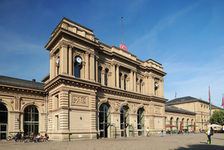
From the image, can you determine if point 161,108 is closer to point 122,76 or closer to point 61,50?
point 122,76

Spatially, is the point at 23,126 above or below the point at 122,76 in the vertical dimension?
below

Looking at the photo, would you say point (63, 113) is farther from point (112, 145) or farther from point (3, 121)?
point (3, 121)

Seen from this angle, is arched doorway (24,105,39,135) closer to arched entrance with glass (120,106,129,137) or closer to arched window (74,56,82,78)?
arched window (74,56,82,78)

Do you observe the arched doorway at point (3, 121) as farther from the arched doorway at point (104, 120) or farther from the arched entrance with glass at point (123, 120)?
the arched entrance with glass at point (123, 120)

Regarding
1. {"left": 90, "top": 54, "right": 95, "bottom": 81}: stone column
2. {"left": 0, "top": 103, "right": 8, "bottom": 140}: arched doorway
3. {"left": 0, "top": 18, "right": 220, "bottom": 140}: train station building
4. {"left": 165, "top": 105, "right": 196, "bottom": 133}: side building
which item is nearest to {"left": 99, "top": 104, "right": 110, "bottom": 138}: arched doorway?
{"left": 0, "top": 18, "right": 220, "bottom": 140}: train station building

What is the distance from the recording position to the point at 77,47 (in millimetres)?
31625

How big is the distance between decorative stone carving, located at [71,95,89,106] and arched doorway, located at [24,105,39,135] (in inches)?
361

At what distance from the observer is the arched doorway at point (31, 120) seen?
32.4m

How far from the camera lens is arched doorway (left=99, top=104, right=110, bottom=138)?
113 feet

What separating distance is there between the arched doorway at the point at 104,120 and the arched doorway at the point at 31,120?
10.8m

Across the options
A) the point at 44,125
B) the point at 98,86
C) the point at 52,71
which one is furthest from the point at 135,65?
the point at 44,125

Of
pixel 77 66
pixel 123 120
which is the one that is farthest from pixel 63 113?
pixel 123 120

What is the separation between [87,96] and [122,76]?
11.9 meters

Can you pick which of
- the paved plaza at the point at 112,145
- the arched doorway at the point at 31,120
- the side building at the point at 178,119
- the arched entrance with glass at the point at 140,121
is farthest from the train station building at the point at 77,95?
the side building at the point at 178,119
